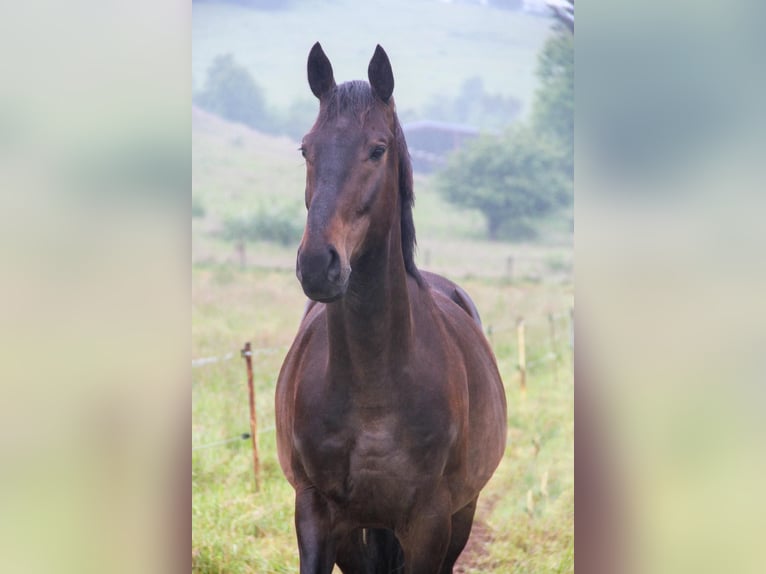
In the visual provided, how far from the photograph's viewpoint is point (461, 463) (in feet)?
7.59

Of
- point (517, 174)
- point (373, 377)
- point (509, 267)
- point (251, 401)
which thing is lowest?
point (251, 401)

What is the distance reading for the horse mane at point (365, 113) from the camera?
2002 mm

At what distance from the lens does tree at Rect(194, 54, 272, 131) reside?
3.48m

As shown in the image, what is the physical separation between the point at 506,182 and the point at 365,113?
2.27 meters

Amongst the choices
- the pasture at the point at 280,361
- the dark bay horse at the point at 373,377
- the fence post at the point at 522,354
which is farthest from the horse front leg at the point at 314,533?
the fence post at the point at 522,354

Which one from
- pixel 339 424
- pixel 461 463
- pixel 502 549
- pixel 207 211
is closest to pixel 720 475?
pixel 461 463

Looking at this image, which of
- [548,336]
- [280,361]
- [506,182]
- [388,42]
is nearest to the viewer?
[388,42]

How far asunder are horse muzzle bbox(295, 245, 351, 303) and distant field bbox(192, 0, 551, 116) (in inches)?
57.4

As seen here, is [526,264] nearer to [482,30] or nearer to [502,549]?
[482,30]

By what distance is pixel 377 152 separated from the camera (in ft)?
A: 6.57

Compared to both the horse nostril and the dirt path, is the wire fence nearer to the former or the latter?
the dirt path

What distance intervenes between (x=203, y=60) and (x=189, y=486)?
5.66 feet

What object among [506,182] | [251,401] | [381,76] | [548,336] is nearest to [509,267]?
[548,336]

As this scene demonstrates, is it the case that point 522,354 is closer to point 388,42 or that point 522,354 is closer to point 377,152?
point 388,42
